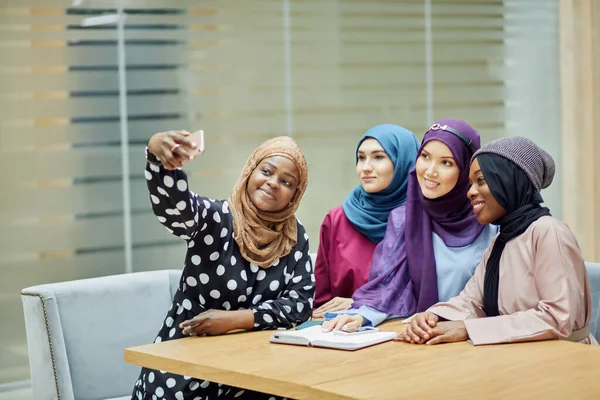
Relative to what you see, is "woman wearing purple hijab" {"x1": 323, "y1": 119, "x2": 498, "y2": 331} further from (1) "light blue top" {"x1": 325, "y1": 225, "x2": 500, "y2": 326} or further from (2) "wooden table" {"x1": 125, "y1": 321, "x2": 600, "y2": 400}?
(2) "wooden table" {"x1": 125, "y1": 321, "x2": 600, "y2": 400}

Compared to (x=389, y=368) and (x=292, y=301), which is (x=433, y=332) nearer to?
(x=389, y=368)

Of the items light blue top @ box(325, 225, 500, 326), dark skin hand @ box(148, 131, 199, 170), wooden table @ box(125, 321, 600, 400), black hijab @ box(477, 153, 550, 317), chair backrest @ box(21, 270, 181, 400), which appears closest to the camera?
wooden table @ box(125, 321, 600, 400)

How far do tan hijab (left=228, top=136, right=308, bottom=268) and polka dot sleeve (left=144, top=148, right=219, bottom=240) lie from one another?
8.7 inches

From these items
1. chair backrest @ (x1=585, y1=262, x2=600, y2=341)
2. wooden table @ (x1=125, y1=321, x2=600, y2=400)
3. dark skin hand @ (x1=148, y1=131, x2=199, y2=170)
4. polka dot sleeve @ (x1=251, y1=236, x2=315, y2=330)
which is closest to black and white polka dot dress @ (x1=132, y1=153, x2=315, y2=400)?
polka dot sleeve @ (x1=251, y1=236, x2=315, y2=330)

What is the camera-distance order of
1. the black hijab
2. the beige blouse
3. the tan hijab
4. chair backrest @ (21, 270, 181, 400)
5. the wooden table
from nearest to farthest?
1. the wooden table
2. the beige blouse
3. the black hijab
4. the tan hijab
5. chair backrest @ (21, 270, 181, 400)

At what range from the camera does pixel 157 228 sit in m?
4.72

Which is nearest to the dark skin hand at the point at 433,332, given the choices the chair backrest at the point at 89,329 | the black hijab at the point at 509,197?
the black hijab at the point at 509,197

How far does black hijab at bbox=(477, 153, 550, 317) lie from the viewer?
3.03m

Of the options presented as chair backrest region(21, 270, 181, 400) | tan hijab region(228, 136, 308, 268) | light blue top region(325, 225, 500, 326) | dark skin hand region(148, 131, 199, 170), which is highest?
dark skin hand region(148, 131, 199, 170)

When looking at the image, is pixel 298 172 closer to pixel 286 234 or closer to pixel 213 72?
pixel 286 234

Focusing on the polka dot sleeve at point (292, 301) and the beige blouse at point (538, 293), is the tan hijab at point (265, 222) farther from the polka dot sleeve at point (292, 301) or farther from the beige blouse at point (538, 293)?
the beige blouse at point (538, 293)

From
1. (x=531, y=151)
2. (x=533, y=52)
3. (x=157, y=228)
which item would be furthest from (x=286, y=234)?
(x=533, y=52)

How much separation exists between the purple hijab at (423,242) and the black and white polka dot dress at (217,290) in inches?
15.8

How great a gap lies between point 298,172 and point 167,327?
722 millimetres
